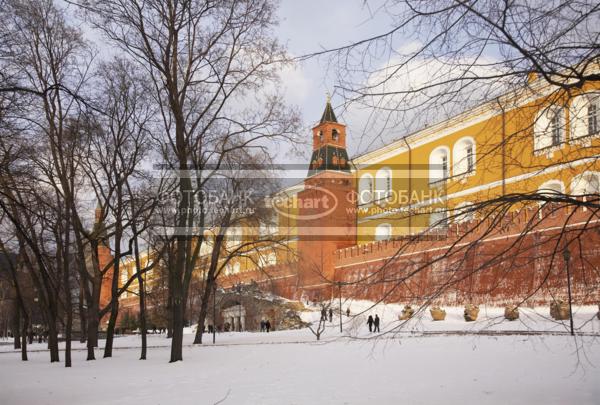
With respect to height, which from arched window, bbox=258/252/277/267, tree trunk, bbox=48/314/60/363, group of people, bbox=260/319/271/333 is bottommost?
group of people, bbox=260/319/271/333

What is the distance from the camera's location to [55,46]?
57.8 ft

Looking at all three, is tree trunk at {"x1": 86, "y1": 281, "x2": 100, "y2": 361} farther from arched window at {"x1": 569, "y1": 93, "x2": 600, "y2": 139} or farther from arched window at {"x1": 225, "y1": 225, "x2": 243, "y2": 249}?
arched window at {"x1": 569, "y1": 93, "x2": 600, "y2": 139}

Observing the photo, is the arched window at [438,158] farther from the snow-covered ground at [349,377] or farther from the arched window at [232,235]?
the snow-covered ground at [349,377]

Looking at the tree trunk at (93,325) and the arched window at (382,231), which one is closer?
the tree trunk at (93,325)

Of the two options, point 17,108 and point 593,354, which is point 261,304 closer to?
point 593,354

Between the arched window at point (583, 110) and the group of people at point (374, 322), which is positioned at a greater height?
the arched window at point (583, 110)

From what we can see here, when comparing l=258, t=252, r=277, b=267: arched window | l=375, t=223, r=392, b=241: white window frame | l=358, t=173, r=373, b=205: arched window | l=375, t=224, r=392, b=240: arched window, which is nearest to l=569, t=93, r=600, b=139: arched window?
l=358, t=173, r=373, b=205: arched window

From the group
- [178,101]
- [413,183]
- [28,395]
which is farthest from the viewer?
[413,183]

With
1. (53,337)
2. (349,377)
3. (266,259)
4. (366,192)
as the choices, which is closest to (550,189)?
(349,377)

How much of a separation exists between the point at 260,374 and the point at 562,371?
6.03 metres

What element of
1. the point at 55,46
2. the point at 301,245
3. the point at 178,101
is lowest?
the point at 301,245

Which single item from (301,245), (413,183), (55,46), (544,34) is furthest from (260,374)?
(301,245)

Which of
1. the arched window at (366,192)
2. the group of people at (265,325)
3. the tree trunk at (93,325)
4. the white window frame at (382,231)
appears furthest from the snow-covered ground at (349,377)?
the white window frame at (382,231)

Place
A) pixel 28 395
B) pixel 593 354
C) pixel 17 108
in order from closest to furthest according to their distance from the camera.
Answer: pixel 17 108, pixel 28 395, pixel 593 354
